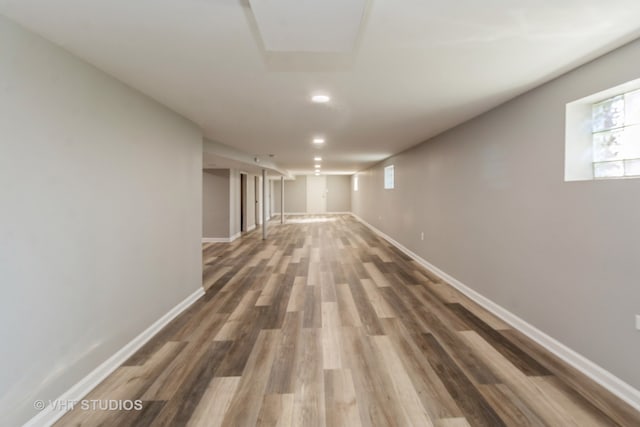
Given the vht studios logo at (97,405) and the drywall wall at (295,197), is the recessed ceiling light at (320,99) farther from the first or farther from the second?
the drywall wall at (295,197)

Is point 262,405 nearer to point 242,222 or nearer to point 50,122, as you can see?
point 50,122

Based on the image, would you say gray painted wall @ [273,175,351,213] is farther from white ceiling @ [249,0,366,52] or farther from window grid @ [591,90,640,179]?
white ceiling @ [249,0,366,52]

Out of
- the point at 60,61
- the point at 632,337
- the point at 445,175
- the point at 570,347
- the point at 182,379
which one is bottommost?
the point at 182,379

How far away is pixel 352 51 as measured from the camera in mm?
1785

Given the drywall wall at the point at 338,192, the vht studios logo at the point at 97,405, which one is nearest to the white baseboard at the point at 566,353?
the vht studios logo at the point at 97,405

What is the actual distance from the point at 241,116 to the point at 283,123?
0.56 m

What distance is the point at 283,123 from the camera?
3.48m

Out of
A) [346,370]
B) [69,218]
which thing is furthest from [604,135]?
[69,218]

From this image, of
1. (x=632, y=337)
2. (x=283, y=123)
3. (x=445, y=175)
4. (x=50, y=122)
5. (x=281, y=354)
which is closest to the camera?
(x=50, y=122)

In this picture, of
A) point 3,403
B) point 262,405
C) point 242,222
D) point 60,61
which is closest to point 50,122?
point 60,61

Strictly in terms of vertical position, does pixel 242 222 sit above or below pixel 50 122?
below

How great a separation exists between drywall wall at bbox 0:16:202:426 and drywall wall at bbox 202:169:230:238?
445 centimetres

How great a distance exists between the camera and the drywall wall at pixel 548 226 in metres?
1.78

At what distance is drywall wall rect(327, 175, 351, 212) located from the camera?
15195 millimetres
